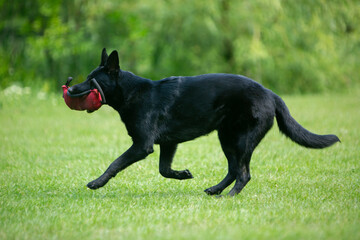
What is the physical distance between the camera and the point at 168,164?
4547mm

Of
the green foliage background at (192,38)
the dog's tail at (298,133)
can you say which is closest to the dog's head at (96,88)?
the dog's tail at (298,133)

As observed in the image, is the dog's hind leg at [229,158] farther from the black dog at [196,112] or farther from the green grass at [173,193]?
the green grass at [173,193]

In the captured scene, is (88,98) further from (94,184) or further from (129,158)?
(94,184)

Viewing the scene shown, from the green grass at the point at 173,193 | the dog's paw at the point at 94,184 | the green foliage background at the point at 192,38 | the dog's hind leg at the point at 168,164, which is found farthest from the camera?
the green foliage background at the point at 192,38

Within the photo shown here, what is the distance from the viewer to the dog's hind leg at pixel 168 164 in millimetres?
4527

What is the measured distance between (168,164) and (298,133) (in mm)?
1317

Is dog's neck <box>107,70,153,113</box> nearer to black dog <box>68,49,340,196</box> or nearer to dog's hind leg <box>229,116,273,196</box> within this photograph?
black dog <box>68,49,340,196</box>

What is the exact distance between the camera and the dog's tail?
418cm

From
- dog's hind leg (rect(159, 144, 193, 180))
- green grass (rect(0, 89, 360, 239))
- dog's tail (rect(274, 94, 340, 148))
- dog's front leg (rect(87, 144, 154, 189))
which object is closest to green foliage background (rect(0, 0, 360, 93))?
green grass (rect(0, 89, 360, 239))

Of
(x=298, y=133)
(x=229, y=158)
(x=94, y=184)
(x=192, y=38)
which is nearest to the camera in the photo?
(x=94, y=184)

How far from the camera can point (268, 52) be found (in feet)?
57.7

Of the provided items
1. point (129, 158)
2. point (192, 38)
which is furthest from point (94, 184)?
point (192, 38)

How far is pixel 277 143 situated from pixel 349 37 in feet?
41.8

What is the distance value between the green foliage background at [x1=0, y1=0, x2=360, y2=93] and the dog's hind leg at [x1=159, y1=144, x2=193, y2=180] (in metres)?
11.9
